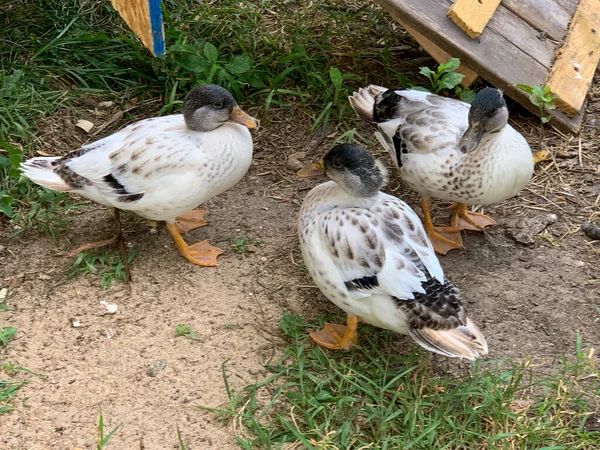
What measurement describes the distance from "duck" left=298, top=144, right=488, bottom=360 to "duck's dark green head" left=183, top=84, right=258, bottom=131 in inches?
26.5

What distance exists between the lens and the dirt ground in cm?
346

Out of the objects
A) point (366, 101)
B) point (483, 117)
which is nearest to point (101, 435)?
point (483, 117)

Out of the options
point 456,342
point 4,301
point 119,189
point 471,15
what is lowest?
point 4,301

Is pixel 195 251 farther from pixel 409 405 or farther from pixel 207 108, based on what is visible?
pixel 409 405

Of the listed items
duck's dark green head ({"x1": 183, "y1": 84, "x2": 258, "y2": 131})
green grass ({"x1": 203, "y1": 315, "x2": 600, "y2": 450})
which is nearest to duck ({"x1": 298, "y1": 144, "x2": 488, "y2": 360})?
green grass ({"x1": 203, "y1": 315, "x2": 600, "y2": 450})

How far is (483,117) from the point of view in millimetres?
3969

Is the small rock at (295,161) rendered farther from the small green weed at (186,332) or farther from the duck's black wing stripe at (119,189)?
the small green weed at (186,332)

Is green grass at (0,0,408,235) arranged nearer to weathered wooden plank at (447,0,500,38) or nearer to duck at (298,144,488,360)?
weathered wooden plank at (447,0,500,38)

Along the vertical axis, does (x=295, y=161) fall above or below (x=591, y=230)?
below

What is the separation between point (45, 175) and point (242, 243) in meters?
1.17

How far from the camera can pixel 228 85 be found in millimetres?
5305

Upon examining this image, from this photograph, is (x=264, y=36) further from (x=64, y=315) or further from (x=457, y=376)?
(x=457, y=376)

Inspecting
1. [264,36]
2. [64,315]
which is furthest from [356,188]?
[264,36]

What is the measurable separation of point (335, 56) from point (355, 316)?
8.78 feet
